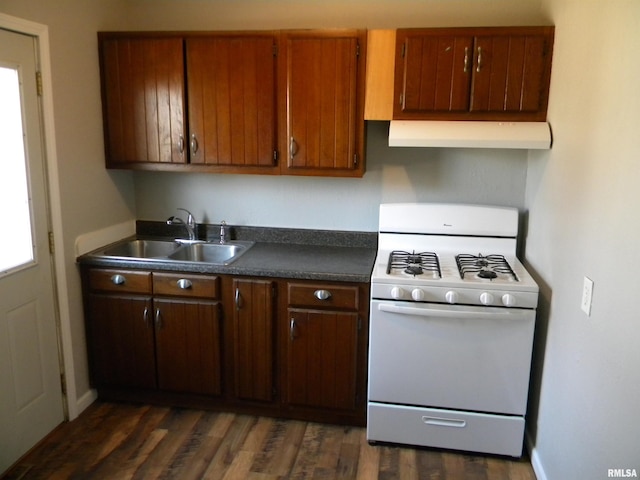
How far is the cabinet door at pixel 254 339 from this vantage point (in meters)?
2.60

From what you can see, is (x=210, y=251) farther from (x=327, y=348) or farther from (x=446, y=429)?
(x=446, y=429)

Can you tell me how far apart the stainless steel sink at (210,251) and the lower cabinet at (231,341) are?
45cm

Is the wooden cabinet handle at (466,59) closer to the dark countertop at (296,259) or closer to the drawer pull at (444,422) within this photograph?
the dark countertop at (296,259)

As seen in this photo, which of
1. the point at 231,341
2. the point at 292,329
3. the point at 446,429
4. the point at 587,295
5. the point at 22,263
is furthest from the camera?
the point at 231,341

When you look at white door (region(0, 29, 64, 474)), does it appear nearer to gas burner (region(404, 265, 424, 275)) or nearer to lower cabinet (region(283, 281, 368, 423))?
lower cabinet (region(283, 281, 368, 423))

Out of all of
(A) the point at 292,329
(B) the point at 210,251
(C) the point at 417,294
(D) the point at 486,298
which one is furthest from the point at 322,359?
(B) the point at 210,251

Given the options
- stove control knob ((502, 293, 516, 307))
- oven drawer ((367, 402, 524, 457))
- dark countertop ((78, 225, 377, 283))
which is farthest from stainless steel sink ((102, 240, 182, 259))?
stove control knob ((502, 293, 516, 307))

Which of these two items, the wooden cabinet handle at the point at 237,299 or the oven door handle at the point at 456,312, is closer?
the oven door handle at the point at 456,312

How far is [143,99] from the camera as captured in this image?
9.23 ft

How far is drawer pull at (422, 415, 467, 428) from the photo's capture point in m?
2.44

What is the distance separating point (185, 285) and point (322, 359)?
826mm

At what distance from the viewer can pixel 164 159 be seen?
2.86 meters

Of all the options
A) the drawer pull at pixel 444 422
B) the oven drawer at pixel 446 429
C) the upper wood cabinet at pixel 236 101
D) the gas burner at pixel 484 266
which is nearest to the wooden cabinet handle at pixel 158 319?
the upper wood cabinet at pixel 236 101

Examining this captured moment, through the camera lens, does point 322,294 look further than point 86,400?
No
